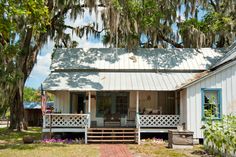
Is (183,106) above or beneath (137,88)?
beneath

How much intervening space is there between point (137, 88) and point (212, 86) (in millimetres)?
3577

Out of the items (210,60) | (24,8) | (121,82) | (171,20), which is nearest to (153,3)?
(171,20)

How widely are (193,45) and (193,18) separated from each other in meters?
2.11

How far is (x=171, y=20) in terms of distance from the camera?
25.7m

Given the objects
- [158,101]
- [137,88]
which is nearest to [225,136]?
[137,88]

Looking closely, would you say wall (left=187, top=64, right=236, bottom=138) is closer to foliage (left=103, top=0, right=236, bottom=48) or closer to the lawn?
the lawn

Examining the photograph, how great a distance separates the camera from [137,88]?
676 inches

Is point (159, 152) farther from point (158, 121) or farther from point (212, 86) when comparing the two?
point (212, 86)

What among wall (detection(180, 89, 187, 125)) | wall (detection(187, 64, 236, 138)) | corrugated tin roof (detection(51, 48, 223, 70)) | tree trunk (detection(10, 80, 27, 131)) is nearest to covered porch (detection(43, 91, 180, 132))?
wall (detection(180, 89, 187, 125))

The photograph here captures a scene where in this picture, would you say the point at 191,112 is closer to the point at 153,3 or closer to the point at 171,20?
the point at 153,3

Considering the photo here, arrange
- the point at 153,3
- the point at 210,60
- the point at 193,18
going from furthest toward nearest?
1. the point at 193,18
2. the point at 153,3
3. the point at 210,60

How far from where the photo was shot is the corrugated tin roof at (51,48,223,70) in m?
20.3

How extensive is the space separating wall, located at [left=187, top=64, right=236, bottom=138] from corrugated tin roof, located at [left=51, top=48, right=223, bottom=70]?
161 inches

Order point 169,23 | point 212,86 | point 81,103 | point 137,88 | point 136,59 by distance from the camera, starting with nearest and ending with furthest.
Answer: point 212,86 → point 137,88 → point 81,103 → point 136,59 → point 169,23
